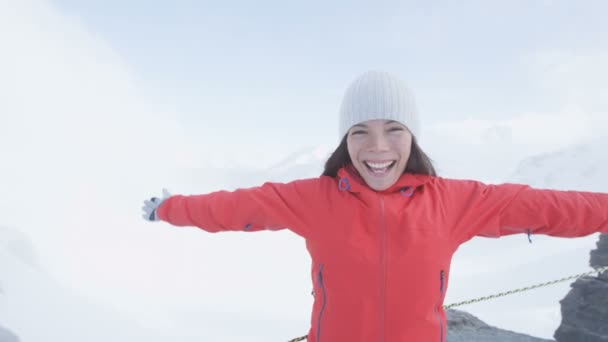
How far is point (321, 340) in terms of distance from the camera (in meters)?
2.11

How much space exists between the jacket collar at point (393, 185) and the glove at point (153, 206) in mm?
981

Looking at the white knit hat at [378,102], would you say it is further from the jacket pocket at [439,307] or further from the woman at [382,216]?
the jacket pocket at [439,307]

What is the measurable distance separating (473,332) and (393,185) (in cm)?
497

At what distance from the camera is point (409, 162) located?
2311 millimetres

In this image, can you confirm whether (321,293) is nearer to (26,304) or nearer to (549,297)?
(26,304)

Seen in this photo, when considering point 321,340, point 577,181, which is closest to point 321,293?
point 321,340

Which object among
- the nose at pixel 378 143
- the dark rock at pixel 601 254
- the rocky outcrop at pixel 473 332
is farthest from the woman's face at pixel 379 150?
the dark rock at pixel 601 254

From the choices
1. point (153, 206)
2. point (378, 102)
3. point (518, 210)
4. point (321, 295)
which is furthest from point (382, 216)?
point (153, 206)

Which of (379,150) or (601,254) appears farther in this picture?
(601,254)

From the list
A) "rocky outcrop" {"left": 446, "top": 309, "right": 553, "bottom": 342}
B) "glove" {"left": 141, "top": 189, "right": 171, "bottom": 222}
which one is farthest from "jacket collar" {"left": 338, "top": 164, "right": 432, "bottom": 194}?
"rocky outcrop" {"left": 446, "top": 309, "right": 553, "bottom": 342}

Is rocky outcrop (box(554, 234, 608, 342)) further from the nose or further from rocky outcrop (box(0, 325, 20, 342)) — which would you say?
rocky outcrop (box(0, 325, 20, 342))

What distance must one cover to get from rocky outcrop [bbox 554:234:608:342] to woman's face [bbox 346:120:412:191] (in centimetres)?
801

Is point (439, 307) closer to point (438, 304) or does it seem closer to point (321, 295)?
point (438, 304)

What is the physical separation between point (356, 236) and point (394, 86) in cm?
87
